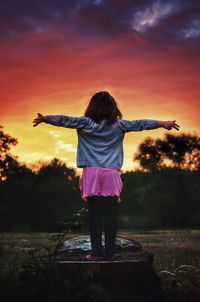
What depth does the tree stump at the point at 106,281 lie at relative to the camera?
6855 mm

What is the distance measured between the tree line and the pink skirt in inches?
1260

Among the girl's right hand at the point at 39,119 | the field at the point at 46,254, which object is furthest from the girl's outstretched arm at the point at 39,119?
the field at the point at 46,254

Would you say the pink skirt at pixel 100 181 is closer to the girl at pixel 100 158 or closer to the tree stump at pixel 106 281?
the girl at pixel 100 158

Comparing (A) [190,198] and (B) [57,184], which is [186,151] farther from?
(B) [57,184]

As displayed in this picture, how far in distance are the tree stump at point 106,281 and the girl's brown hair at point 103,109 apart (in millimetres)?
1863

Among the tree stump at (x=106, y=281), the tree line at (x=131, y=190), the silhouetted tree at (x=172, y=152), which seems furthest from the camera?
the silhouetted tree at (x=172, y=152)

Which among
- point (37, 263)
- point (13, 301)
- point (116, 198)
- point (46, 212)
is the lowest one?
point (13, 301)

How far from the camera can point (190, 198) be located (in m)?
60.8

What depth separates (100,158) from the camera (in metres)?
7.28

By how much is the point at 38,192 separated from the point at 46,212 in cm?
222

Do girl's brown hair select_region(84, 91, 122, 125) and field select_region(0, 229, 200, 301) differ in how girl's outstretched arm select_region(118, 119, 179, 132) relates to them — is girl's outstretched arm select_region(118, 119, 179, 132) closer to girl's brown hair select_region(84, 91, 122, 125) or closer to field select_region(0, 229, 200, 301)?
girl's brown hair select_region(84, 91, 122, 125)

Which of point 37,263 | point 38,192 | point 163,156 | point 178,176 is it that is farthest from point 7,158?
point 37,263

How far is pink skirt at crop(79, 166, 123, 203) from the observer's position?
23.7 feet

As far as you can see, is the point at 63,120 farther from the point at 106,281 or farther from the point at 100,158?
the point at 106,281
